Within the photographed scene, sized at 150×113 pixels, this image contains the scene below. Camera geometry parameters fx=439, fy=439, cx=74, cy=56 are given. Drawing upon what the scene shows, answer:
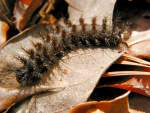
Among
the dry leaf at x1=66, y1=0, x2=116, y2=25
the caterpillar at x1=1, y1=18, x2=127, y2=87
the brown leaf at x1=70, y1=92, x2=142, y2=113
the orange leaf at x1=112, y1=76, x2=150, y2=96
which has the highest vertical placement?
the dry leaf at x1=66, y1=0, x2=116, y2=25

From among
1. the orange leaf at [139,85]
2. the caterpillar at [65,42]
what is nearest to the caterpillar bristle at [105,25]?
the caterpillar at [65,42]

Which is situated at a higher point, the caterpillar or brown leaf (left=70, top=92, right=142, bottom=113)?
the caterpillar

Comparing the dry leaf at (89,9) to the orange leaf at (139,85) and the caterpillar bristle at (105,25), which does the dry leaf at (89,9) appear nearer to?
the caterpillar bristle at (105,25)

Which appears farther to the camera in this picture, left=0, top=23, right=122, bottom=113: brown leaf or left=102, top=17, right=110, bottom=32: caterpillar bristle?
left=102, top=17, right=110, bottom=32: caterpillar bristle

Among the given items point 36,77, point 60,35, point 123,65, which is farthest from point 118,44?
point 36,77

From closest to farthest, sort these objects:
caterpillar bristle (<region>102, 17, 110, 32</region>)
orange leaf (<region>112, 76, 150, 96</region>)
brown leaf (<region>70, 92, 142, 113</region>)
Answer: brown leaf (<region>70, 92, 142, 113</region>) → orange leaf (<region>112, 76, 150, 96</region>) → caterpillar bristle (<region>102, 17, 110, 32</region>)

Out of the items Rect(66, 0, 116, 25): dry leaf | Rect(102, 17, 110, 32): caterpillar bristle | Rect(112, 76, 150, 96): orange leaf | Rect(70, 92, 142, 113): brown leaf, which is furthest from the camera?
Rect(66, 0, 116, 25): dry leaf

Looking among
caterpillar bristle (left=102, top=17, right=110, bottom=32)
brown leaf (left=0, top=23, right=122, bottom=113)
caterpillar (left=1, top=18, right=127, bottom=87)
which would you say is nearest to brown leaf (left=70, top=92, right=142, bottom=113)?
brown leaf (left=0, top=23, right=122, bottom=113)

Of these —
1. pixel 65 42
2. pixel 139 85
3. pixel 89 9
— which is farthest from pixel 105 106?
pixel 89 9

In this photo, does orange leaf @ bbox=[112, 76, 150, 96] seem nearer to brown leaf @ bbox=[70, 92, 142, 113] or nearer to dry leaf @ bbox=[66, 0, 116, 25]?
brown leaf @ bbox=[70, 92, 142, 113]
